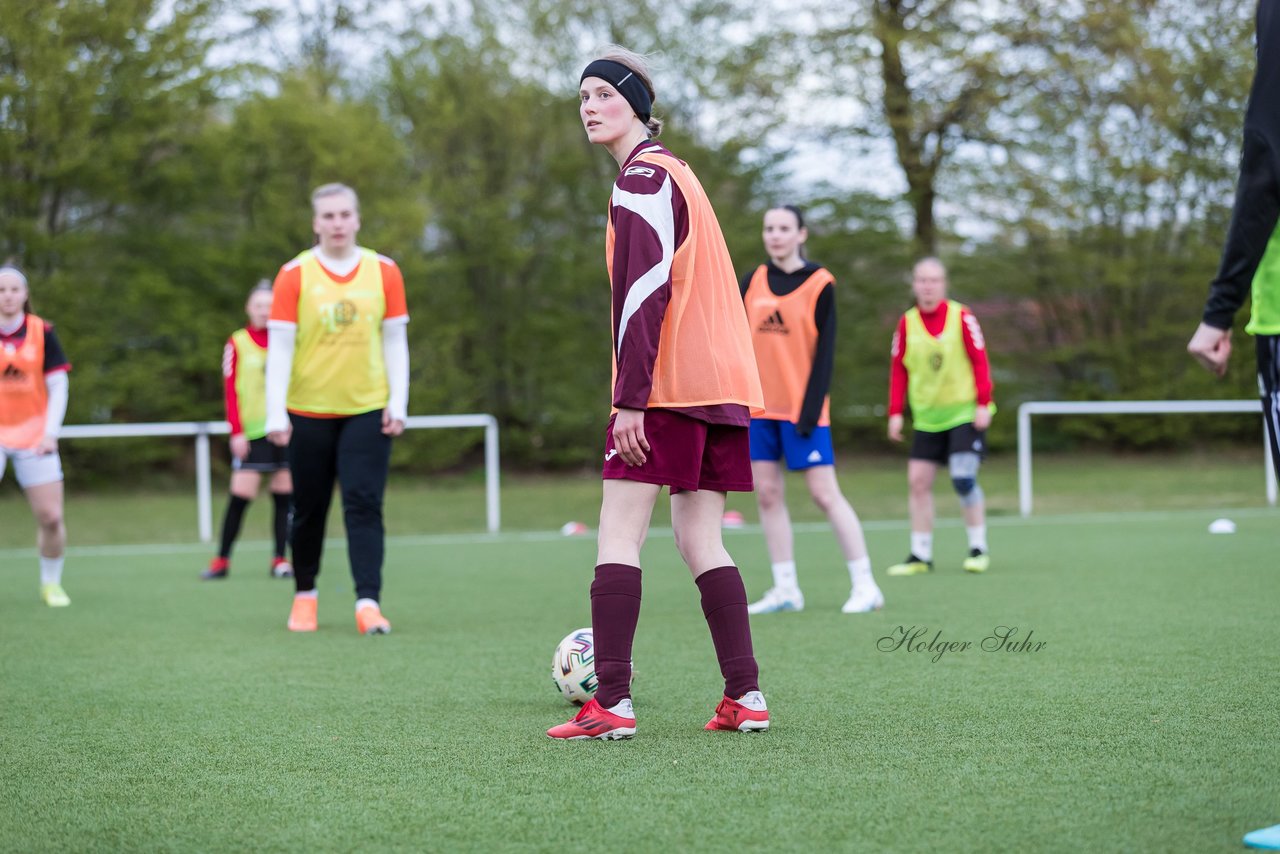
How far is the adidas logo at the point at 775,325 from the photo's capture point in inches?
269

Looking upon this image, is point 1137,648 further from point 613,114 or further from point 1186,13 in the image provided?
point 1186,13

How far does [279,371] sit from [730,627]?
3098 millimetres

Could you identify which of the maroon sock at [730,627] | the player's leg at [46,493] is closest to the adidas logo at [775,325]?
the maroon sock at [730,627]

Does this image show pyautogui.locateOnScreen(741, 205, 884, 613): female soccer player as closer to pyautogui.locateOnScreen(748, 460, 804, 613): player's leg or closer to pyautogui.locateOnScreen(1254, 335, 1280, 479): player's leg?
pyautogui.locateOnScreen(748, 460, 804, 613): player's leg

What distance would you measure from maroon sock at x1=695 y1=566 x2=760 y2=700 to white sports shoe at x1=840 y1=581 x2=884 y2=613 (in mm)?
2897

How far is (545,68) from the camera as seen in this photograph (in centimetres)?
2075

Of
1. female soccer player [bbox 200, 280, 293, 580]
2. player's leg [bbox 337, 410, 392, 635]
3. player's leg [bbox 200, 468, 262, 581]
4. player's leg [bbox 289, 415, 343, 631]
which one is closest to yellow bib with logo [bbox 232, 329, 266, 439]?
female soccer player [bbox 200, 280, 293, 580]

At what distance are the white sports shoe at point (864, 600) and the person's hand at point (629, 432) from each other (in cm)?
334

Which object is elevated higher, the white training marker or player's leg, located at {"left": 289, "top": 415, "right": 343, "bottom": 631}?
player's leg, located at {"left": 289, "top": 415, "right": 343, "bottom": 631}

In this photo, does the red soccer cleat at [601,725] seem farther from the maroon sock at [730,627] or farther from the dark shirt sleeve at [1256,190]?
the dark shirt sleeve at [1256,190]

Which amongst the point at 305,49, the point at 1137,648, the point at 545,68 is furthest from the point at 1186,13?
the point at 1137,648

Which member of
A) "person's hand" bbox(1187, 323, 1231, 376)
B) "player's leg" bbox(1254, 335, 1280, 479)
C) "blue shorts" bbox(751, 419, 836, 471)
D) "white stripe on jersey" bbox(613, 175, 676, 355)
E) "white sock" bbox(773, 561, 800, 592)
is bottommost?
"white sock" bbox(773, 561, 800, 592)

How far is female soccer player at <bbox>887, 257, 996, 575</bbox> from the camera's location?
8.72 meters

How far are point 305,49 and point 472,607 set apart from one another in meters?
18.5
